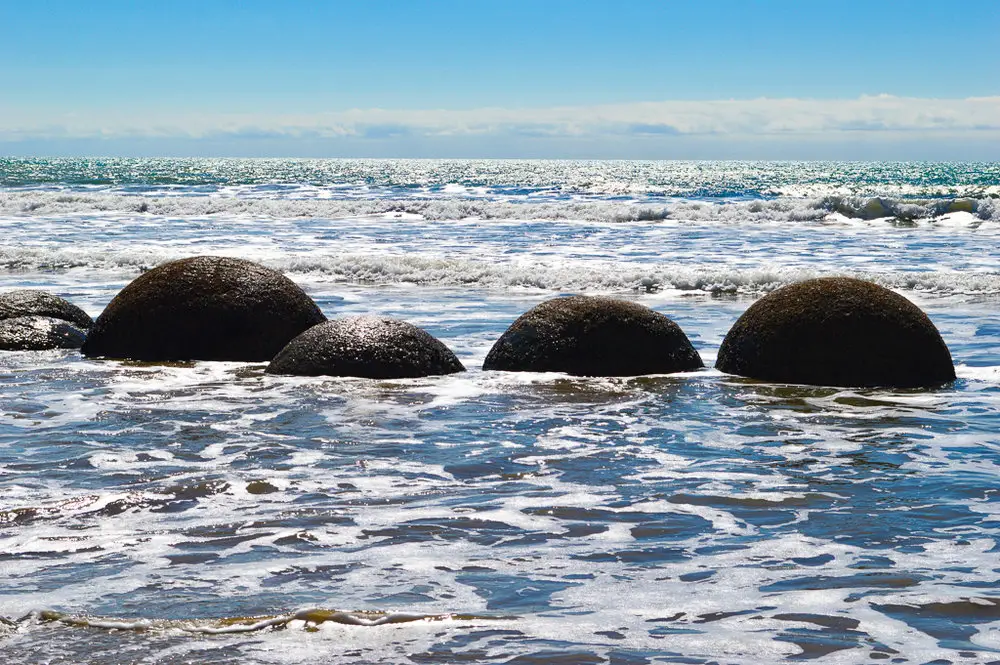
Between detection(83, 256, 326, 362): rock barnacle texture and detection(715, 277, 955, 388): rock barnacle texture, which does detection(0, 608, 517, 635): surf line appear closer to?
detection(715, 277, 955, 388): rock barnacle texture

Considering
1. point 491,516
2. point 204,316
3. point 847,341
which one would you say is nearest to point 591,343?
point 847,341

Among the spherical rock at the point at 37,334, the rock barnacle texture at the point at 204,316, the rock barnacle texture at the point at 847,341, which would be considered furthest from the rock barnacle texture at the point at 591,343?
the spherical rock at the point at 37,334

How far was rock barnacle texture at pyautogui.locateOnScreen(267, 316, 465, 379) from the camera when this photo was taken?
954cm

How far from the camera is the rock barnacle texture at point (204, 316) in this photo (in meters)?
10.5

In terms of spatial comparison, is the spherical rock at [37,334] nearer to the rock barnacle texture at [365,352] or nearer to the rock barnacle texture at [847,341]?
the rock barnacle texture at [365,352]

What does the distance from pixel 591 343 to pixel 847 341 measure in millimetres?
2010

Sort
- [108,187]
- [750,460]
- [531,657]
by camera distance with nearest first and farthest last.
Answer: [531,657] < [750,460] < [108,187]

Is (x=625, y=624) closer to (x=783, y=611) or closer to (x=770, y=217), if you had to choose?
(x=783, y=611)

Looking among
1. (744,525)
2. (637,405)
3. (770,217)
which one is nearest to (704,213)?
(770,217)

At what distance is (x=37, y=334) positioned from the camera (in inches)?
446

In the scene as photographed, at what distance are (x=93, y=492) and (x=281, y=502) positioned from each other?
0.95 metres

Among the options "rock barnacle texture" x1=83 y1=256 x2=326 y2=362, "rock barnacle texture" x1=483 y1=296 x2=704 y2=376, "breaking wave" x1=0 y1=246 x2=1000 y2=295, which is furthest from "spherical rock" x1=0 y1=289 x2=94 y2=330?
"breaking wave" x1=0 y1=246 x2=1000 y2=295

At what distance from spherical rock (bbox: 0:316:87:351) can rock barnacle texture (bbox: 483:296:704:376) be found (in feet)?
13.8

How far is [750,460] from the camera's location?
681 cm
